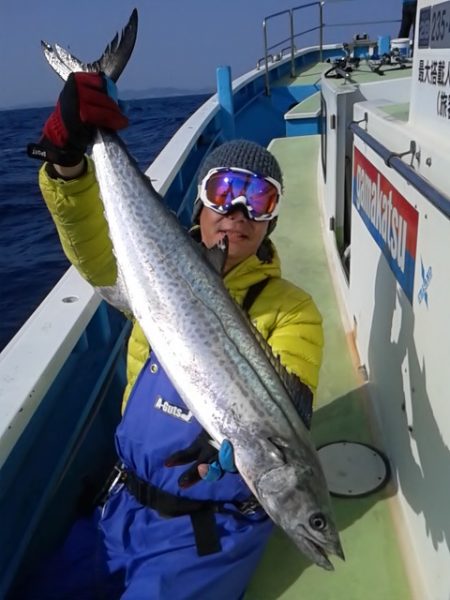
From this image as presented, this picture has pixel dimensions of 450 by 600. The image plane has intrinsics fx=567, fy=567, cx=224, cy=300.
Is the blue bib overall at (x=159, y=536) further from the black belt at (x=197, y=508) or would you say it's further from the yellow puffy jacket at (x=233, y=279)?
the yellow puffy jacket at (x=233, y=279)

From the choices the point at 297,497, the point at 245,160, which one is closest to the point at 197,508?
the point at 297,497

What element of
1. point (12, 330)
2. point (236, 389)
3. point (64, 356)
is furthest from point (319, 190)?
point (236, 389)

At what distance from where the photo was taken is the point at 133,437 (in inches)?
76.5

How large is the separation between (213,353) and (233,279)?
628mm

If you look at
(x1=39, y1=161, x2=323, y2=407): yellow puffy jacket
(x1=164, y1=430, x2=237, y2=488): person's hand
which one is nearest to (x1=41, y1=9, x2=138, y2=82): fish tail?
(x1=39, y1=161, x2=323, y2=407): yellow puffy jacket

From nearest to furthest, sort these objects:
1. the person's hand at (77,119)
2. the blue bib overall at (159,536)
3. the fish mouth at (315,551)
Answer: the fish mouth at (315,551) → the person's hand at (77,119) → the blue bib overall at (159,536)

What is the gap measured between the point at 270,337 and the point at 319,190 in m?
4.52

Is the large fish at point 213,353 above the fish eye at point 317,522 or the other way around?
above

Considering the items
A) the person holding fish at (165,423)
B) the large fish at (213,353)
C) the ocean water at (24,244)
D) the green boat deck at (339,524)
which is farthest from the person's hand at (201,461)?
the ocean water at (24,244)

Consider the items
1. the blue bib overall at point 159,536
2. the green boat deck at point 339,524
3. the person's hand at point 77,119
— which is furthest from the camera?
the green boat deck at point 339,524

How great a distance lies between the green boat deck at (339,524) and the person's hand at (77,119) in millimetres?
1662

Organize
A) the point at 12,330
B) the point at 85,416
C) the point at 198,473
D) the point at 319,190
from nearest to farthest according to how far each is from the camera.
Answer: the point at 198,473, the point at 85,416, the point at 319,190, the point at 12,330

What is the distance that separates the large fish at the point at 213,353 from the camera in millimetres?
1357

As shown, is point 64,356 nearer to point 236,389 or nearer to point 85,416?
point 85,416
